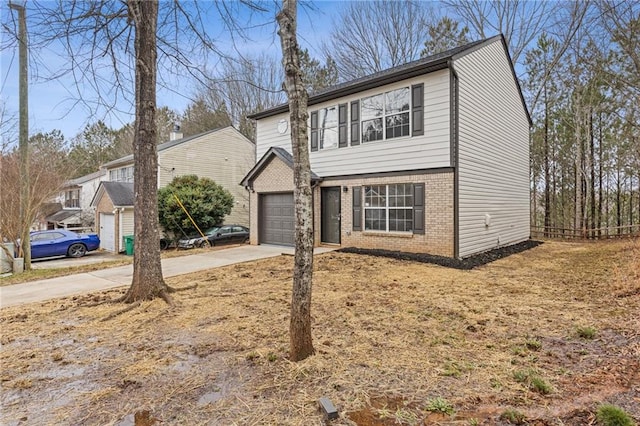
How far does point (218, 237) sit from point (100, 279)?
26.3 feet

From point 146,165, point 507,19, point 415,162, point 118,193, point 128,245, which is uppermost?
point 507,19

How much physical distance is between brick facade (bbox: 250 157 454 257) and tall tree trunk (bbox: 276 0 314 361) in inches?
270

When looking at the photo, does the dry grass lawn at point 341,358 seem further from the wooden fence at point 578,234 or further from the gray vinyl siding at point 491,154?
the wooden fence at point 578,234

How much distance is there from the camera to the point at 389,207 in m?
10.5

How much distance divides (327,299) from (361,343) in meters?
1.87

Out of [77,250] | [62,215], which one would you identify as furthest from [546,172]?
[62,215]

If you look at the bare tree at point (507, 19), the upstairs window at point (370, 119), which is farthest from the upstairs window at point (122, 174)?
the bare tree at point (507, 19)

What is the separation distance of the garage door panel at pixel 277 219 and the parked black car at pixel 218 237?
3.04m

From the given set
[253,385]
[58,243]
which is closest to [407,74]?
[253,385]

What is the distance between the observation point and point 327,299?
219 inches

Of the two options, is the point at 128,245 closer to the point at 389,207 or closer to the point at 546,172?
the point at 389,207

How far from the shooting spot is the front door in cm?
1189

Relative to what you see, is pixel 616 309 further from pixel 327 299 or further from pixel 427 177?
pixel 427 177

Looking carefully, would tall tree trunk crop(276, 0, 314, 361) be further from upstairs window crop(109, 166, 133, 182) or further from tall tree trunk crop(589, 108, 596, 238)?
upstairs window crop(109, 166, 133, 182)
